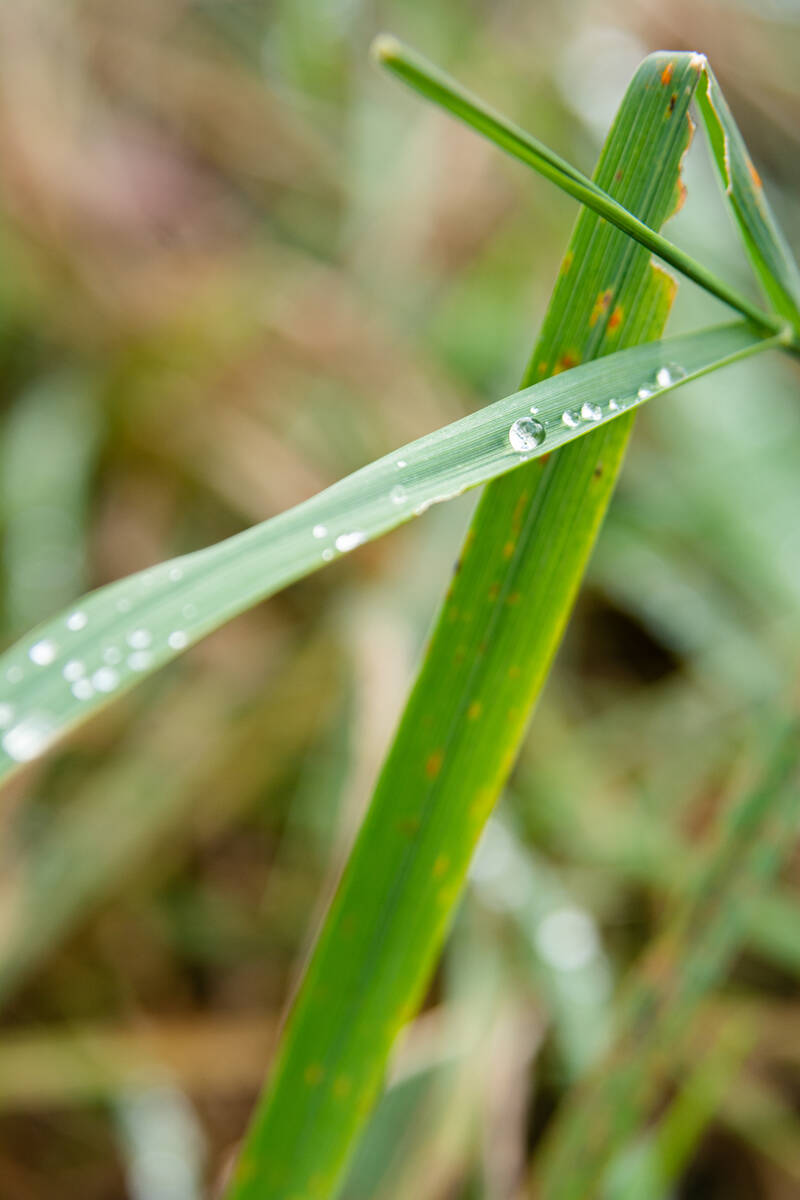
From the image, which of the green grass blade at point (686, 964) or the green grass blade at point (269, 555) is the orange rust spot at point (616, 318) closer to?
the green grass blade at point (269, 555)

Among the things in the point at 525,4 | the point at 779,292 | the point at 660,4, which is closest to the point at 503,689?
the point at 779,292

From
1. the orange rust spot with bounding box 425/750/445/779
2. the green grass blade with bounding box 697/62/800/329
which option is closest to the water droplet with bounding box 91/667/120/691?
the orange rust spot with bounding box 425/750/445/779

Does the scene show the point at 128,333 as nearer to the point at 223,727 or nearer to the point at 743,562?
the point at 223,727

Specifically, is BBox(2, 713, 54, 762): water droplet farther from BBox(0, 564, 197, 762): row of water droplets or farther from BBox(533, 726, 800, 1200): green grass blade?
BBox(533, 726, 800, 1200): green grass blade

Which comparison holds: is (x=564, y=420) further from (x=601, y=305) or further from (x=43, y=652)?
(x=43, y=652)

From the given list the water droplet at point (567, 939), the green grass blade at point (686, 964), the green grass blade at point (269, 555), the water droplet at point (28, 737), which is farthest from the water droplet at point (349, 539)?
the water droplet at point (567, 939)
